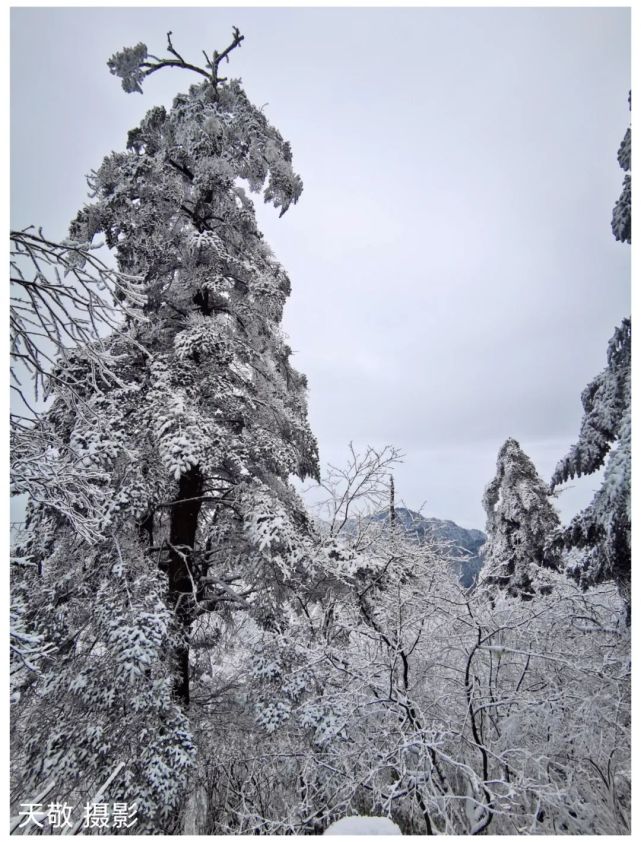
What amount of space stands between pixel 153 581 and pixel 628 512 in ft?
16.3

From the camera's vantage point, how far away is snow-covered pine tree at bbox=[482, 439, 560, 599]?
12359mm

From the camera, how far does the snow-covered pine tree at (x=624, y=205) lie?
430 centimetres

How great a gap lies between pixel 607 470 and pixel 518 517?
10592mm

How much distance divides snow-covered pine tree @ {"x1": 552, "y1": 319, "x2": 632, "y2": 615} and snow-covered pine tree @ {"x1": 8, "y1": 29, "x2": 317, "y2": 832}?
3.23m

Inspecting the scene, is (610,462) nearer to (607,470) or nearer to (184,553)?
(607,470)

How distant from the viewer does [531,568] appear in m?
11.4

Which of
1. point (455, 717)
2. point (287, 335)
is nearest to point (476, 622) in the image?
point (455, 717)

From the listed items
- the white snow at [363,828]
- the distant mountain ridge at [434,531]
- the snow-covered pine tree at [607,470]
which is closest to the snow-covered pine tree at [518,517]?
the distant mountain ridge at [434,531]

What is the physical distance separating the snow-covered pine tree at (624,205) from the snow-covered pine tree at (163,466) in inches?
166

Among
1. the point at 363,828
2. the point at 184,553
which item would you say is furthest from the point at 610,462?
the point at 184,553

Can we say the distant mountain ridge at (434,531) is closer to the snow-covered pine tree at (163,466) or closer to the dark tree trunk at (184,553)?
the snow-covered pine tree at (163,466)

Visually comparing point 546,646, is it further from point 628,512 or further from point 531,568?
point 531,568

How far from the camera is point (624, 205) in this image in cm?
434
